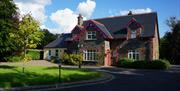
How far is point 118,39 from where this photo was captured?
4666cm

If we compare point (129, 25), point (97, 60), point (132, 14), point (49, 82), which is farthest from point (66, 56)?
point (49, 82)

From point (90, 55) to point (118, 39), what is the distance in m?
5.37

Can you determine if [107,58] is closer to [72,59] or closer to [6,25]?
[72,59]

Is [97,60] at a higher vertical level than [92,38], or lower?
lower

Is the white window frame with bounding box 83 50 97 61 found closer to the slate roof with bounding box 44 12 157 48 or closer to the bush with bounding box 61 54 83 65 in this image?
the bush with bounding box 61 54 83 65

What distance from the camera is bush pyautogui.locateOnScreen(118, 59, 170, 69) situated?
3834cm

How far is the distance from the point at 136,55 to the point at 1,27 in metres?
22.6

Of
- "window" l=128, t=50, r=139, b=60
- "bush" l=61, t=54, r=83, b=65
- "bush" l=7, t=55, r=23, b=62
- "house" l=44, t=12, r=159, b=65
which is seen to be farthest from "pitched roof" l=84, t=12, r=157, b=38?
"bush" l=7, t=55, r=23, b=62

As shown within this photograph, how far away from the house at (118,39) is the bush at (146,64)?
3.38 metres

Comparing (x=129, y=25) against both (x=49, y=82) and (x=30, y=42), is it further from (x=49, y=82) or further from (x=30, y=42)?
(x=49, y=82)

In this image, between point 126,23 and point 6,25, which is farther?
point 126,23

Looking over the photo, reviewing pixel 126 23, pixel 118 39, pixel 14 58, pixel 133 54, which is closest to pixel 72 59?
pixel 118 39

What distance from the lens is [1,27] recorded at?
3023 cm

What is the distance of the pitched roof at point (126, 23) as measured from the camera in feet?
148
